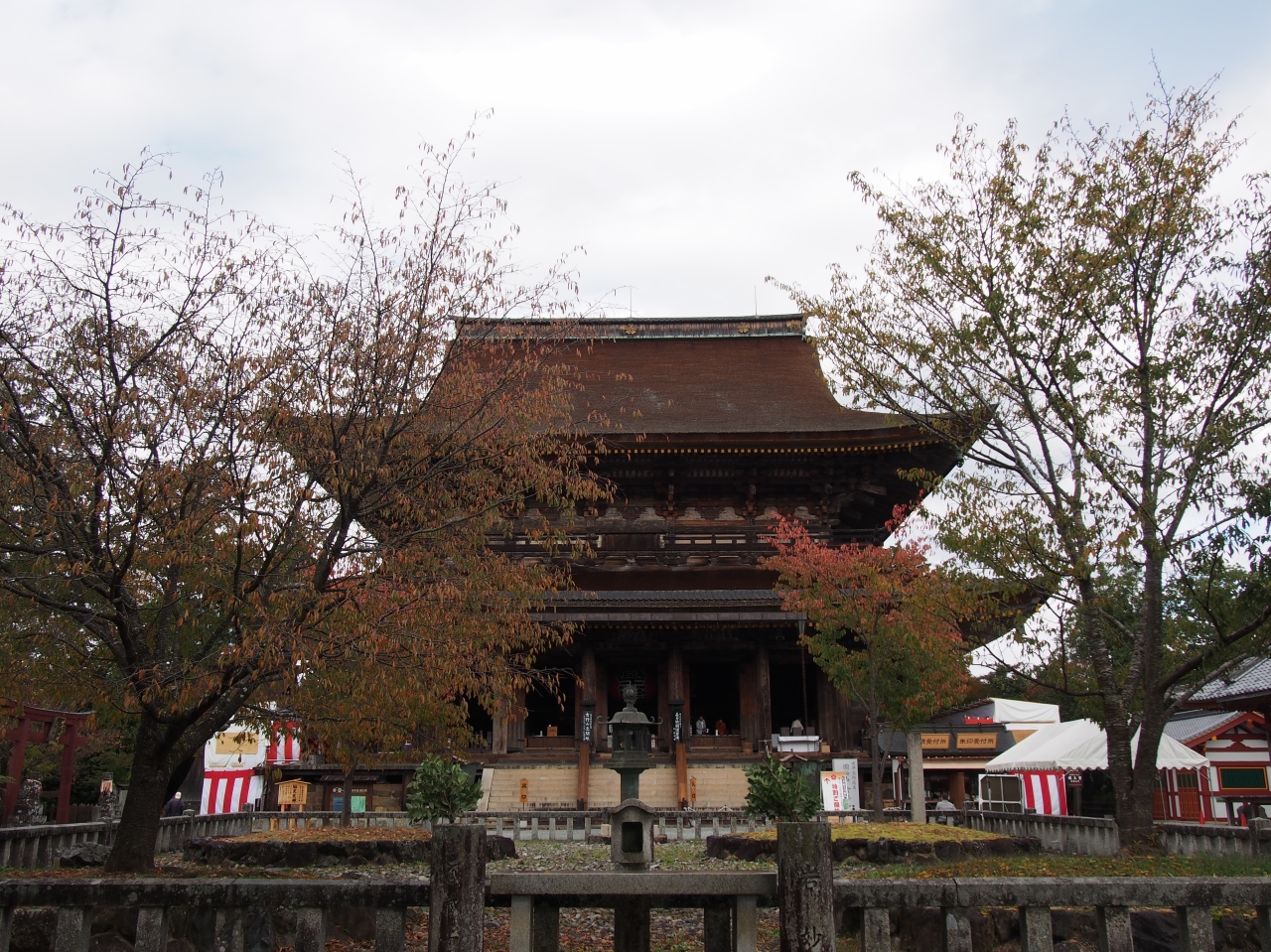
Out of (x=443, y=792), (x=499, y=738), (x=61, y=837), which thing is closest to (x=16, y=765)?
(x=61, y=837)

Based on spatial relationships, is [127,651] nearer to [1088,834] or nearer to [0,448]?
[0,448]

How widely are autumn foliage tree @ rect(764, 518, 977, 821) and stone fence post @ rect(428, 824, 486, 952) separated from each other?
11.0 m

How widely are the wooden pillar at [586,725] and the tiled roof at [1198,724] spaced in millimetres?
12498

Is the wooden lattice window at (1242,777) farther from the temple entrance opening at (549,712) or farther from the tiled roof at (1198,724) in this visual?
the temple entrance opening at (549,712)

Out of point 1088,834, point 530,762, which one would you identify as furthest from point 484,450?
point 530,762

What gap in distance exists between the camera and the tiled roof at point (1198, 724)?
19.8 metres

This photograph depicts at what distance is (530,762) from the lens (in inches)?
838

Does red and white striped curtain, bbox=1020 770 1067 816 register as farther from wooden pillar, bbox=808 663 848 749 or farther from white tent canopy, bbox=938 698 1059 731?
white tent canopy, bbox=938 698 1059 731

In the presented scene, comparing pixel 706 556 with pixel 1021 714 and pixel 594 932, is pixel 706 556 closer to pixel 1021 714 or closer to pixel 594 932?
pixel 594 932

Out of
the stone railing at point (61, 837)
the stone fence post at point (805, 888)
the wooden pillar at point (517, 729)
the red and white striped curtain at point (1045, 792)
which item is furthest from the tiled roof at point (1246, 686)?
the stone railing at point (61, 837)

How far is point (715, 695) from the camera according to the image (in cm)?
2673

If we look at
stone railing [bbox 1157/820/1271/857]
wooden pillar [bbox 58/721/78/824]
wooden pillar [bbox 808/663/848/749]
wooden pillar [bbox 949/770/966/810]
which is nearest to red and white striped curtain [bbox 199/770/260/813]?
wooden pillar [bbox 58/721/78/824]

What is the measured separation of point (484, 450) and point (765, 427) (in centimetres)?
1441

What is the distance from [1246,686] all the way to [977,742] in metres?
14.0
